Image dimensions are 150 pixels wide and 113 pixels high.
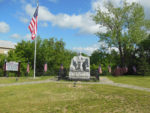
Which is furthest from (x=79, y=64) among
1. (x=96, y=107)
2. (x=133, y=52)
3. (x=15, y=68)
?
(x=133, y=52)

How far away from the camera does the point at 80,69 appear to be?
15.2 metres

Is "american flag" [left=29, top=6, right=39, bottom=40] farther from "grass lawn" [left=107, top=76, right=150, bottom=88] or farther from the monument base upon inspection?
"grass lawn" [left=107, top=76, right=150, bottom=88]

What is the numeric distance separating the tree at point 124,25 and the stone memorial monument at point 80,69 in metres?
12.4

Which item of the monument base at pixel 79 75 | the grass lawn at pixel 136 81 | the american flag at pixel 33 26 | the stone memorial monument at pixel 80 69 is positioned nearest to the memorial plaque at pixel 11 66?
the american flag at pixel 33 26

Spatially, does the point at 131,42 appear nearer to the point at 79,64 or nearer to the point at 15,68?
the point at 79,64

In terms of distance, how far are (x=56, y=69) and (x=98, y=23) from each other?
13574mm

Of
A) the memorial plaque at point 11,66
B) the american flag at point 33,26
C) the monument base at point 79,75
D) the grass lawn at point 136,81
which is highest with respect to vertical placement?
the american flag at point 33,26

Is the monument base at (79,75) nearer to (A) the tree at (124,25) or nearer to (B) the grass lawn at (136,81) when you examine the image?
(B) the grass lawn at (136,81)

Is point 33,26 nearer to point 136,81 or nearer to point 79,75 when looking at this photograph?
point 79,75

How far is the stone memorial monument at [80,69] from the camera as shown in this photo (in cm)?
1465

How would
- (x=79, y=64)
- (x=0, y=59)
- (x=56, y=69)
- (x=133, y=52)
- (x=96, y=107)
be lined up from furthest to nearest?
(x=133, y=52) < (x=56, y=69) < (x=0, y=59) < (x=79, y=64) < (x=96, y=107)

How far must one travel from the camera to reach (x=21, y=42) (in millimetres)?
25703

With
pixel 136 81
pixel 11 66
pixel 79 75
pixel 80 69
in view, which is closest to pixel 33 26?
pixel 11 66

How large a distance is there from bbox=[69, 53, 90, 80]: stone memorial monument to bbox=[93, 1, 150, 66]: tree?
40.8 feet
